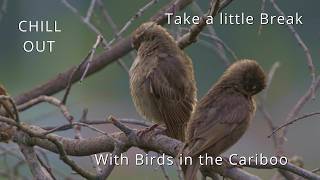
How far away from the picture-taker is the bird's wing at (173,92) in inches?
204

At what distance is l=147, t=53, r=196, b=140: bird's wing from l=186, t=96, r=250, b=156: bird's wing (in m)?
0.48

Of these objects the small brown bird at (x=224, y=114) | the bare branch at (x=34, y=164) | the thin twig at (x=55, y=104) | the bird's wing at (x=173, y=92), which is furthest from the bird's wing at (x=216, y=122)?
the bare branch at (x=34, y=164)

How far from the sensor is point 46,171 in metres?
4.77

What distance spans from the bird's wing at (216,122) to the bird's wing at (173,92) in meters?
0.48

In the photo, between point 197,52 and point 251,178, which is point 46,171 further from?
point 197,52

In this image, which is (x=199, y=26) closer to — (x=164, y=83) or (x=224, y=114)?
(x=224, y=114)

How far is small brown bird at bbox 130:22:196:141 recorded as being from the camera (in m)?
5.18

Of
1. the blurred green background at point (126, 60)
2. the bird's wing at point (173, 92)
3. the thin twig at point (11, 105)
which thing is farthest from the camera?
the blurred green background at point (126, 60)

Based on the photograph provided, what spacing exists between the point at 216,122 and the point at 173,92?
0.69m

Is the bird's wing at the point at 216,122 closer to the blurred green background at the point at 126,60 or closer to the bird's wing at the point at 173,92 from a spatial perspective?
the bird's wing at the point at 173,92

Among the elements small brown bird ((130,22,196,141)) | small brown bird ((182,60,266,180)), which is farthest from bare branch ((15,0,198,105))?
small brown bird ((182,60,266,180))

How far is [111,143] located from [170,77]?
2.35ft

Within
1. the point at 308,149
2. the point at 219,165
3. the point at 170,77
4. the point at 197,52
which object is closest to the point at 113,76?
the point at 197,52

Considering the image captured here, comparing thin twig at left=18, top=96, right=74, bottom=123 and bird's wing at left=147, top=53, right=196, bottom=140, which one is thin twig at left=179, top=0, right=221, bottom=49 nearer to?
bird's wing at left=147, top=53, right=196, bottom=140
